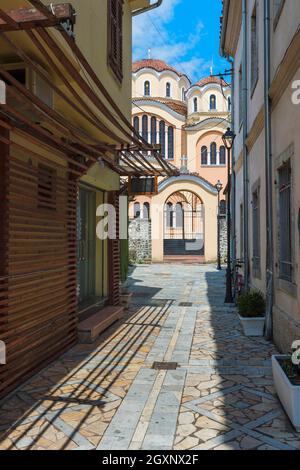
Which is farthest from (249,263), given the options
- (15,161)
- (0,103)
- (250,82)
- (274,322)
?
(0,103)

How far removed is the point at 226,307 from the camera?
37.6 feet

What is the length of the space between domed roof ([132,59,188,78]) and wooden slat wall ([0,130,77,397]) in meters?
36.8

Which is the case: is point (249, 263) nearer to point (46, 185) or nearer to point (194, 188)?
point (46, 185)

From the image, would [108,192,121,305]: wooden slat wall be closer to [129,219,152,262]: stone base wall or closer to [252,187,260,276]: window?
[252,187,260,276]: window

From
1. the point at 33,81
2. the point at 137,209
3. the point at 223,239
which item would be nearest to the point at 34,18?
the point at 33,81

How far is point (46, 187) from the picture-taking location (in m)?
6.57

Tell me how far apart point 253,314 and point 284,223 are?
2.03 meters

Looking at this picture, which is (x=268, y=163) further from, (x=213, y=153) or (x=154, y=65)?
(x=154, y=65)

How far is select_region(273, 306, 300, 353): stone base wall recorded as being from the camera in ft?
19.1

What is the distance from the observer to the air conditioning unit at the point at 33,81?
17.3ft

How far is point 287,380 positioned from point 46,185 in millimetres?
4062

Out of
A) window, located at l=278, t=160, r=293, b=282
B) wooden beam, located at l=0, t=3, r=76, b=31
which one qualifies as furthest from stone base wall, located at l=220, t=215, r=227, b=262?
wooden beam, located at l=0, t=3, r=76, b=31

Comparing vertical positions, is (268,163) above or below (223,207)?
below

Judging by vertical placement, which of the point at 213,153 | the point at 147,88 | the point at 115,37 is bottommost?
the point at 115,37
